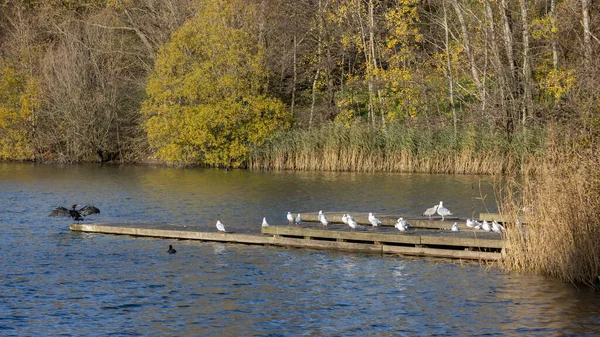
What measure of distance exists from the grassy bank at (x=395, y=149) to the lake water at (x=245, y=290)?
10021 mm

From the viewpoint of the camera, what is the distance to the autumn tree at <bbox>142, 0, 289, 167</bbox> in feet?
157

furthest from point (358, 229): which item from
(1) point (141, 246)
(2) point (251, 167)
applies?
(2) point (251, 167)

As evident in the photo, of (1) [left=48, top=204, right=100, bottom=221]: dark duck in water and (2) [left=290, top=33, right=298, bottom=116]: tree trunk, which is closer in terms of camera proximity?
(1) [left=48, top=204, right=100, bottom=221]: dark duck in water

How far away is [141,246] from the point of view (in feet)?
75.9

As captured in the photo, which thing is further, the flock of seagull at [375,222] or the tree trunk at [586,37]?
the tree trunk at [586,37]

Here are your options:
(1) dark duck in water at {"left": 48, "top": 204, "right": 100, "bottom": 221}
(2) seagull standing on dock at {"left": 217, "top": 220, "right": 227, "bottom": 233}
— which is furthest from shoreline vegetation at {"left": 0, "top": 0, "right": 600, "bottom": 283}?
(1) dark duck in water at {"left": 48, "top": 204, "right": 100, "bottom": 221}

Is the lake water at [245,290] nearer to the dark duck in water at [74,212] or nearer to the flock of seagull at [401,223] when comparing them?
the dark duck in water at [74,212]

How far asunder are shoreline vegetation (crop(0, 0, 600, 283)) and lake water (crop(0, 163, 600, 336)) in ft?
41.6

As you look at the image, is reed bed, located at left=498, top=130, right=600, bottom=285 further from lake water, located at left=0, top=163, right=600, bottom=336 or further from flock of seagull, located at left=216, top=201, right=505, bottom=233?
flock of seagull, located at left=216, top=201, right=505, bottom=233

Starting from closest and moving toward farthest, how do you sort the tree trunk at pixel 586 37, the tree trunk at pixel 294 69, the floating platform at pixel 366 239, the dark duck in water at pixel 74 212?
the floating platform at pixel 366 239 < the dark duck in water at pixel 74 212 < the tree trunk at pixel 586 37 < the tree trunk at pixel 294 69

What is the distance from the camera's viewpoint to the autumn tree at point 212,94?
4791 cm

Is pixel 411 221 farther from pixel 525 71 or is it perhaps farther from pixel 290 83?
pixel 290 83

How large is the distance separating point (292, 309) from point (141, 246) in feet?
25.4

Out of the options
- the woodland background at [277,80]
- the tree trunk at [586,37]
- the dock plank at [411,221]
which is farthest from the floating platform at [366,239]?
the woodland background at [277,80]
